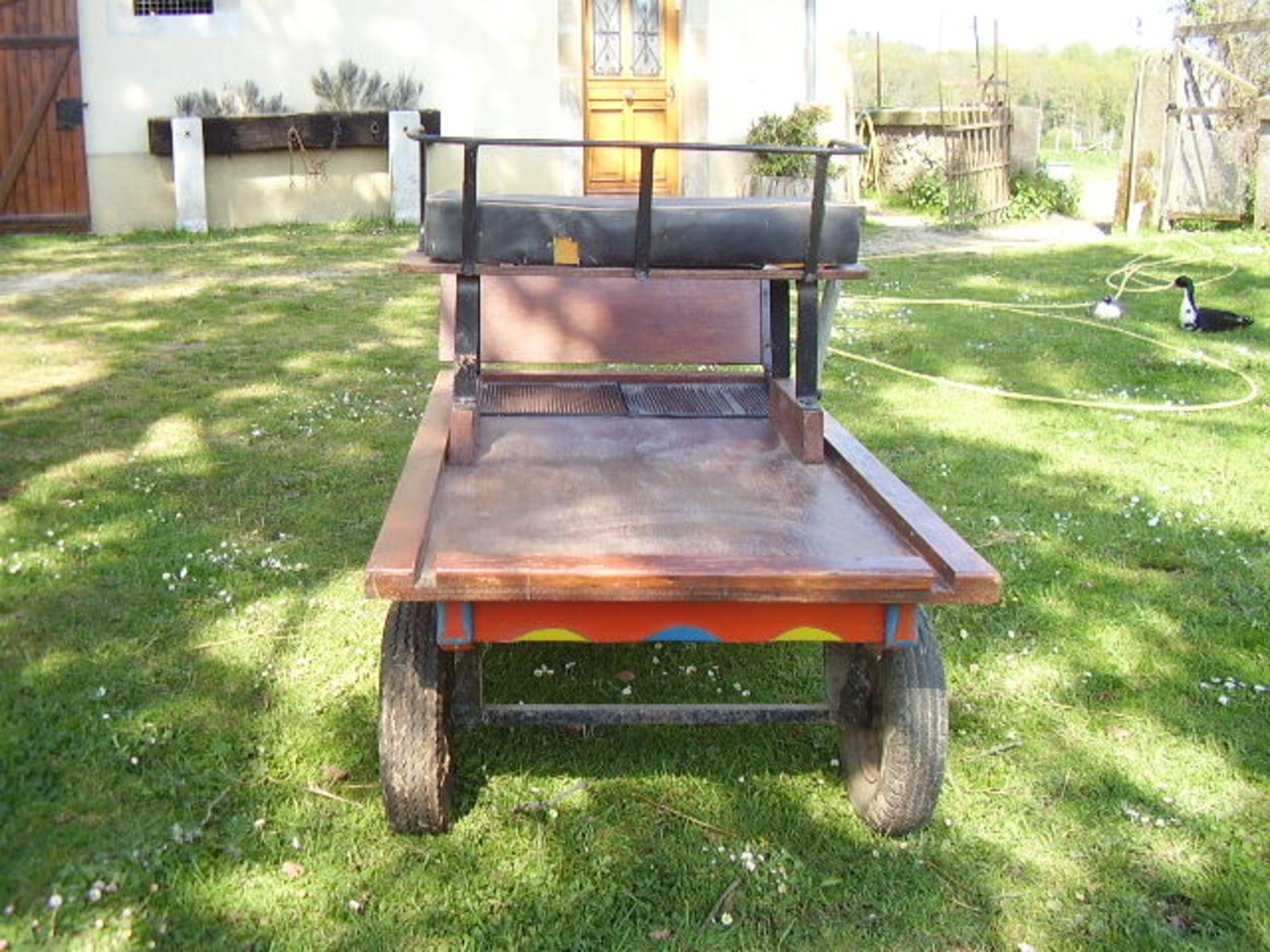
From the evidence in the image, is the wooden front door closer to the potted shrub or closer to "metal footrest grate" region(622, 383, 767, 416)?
the potted shrub

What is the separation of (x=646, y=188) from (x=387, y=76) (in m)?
10.8

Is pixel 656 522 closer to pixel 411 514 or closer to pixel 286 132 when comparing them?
pixel 411 514

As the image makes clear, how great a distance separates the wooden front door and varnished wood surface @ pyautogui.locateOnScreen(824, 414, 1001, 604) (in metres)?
10.4

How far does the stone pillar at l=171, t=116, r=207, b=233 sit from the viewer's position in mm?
12766

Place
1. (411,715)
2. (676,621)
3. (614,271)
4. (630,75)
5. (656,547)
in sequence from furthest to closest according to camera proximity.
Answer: (630,75) < (614,271) < (656,547) < (411,715) < (676,621)

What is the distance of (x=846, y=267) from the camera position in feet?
11.8

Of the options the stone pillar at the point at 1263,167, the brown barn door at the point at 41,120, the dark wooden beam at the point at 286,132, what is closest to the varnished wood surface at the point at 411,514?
the dark wooden beam at the point at 286,132

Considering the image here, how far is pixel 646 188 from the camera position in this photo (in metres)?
3.27

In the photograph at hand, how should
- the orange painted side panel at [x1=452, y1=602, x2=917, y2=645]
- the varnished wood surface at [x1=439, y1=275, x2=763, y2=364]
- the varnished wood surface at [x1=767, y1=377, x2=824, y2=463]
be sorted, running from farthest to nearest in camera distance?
the varnished wood surface at [x1=439, y1=275, x2=763, y2=364] < the varnished wood surface at [x1=767, y1=377, x2=824, y2=463] < the orange painted side panel at [x1=452, y1=602, x2=917, y2=645]

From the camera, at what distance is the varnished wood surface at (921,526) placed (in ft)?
8.57

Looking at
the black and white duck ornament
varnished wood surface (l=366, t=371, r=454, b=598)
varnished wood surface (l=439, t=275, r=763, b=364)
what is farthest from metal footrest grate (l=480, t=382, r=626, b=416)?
the black and white duck ornament

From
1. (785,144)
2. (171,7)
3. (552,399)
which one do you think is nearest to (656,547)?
(552,399)

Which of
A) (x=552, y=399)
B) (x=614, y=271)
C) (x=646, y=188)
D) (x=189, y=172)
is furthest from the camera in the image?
(x=189, y=172)

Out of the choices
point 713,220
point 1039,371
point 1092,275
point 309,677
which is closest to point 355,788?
point 309,677
